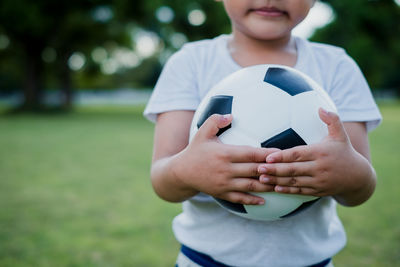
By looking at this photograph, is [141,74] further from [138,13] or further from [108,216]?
[108,216]

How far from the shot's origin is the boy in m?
0.94

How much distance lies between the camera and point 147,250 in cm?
277

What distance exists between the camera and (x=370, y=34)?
81.1 feet

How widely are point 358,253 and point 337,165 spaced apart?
205 cm

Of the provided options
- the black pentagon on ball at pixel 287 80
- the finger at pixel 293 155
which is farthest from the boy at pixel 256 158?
the black pentagon on ball at pixel 287 80

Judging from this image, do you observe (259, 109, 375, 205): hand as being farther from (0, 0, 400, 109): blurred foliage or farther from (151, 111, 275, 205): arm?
(0, 0, 400, 109): blurred foliage

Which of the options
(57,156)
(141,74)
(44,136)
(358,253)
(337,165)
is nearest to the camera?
(337,165)

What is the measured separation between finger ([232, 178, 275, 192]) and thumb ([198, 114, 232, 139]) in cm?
13

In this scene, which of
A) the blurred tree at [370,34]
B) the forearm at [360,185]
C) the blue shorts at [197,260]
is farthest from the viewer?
the blurred tree at [370,34]

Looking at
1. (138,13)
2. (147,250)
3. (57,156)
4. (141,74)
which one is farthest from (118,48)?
(141,74)

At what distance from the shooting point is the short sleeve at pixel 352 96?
4.01 feet

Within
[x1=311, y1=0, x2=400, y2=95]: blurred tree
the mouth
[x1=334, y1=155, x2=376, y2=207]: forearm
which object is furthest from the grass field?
[x1=311, y1=0, x2=400, y2=95]: blurred tree

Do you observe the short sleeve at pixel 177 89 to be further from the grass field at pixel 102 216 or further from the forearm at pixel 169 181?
the grass field at pixel 102 216

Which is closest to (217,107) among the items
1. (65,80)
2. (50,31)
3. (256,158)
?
(256,158)
